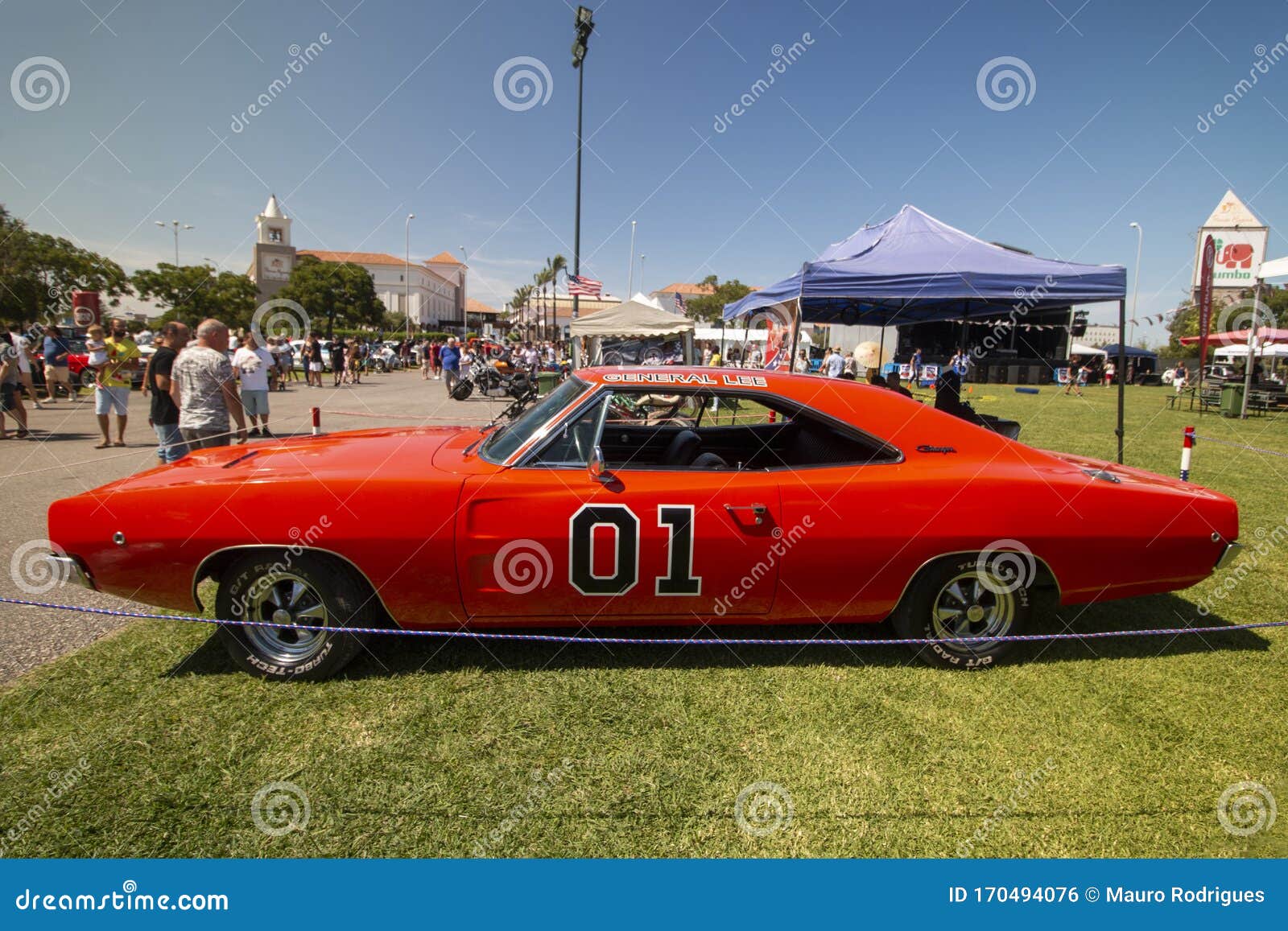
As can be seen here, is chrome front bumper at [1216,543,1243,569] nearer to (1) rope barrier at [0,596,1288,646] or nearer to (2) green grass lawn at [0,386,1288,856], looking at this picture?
(1) rope barrier at [0,596,1288,646]

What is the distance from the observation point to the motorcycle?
53.3 feet

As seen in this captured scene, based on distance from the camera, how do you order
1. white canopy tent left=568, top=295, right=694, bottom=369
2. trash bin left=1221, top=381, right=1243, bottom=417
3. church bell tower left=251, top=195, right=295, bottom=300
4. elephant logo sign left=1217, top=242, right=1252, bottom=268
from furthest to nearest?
church bell tower left=251, top=195, right=295, bottom=300
elephant logo sign left=1217, top=242, right=1252, bottom=268
white canopy tent left=568, top=295, right=694, bottom=369
trash bin left=1221, top=381, right=1243, bottom=417

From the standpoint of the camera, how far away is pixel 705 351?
31.0m

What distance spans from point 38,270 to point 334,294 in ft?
130

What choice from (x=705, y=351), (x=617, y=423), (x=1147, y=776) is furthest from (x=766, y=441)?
(x=705, y=351)

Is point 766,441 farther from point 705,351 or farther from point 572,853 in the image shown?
point 705,351

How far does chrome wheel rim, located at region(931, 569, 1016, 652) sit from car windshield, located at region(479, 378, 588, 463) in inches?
81.1

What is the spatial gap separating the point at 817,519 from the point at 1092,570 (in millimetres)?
1390
